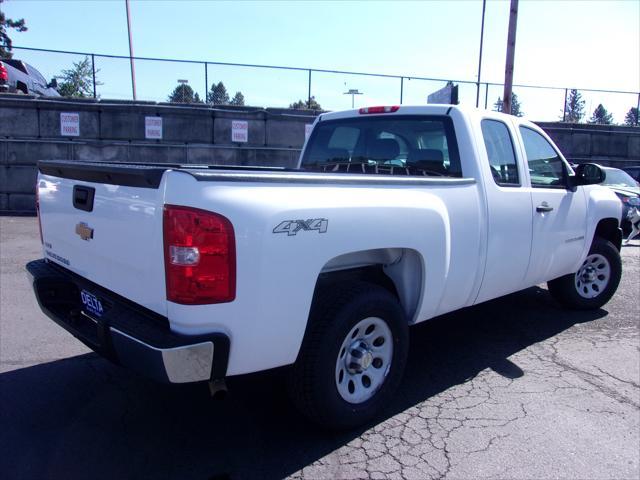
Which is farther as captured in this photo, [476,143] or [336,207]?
[476,143]

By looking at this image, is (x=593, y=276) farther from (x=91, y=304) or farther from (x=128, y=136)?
(x=128, y=136)

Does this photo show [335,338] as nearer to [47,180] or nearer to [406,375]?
[406,375]

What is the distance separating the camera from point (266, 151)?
1454 centimetres

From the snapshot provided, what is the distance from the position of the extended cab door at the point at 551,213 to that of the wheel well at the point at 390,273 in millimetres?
1523

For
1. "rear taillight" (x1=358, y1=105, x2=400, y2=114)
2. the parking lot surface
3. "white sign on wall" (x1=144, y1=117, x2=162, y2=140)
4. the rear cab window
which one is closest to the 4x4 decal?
the parking lot surface

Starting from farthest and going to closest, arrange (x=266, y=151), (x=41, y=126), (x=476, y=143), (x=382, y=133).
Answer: (x=266, y=151), (x=41, y=126), (x=382, y=133), (x=476, y=143)

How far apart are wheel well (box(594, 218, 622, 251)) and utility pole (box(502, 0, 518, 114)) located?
1106 cm

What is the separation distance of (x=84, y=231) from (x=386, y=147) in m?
2.53

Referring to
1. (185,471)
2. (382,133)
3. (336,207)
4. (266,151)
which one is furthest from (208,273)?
(266,151)

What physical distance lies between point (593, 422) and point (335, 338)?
1957mm

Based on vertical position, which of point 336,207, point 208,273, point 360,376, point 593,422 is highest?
point 336,207

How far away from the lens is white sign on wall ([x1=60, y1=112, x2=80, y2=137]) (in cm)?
1307

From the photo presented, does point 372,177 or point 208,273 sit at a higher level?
point 372,177

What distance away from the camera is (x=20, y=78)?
51.7ft
